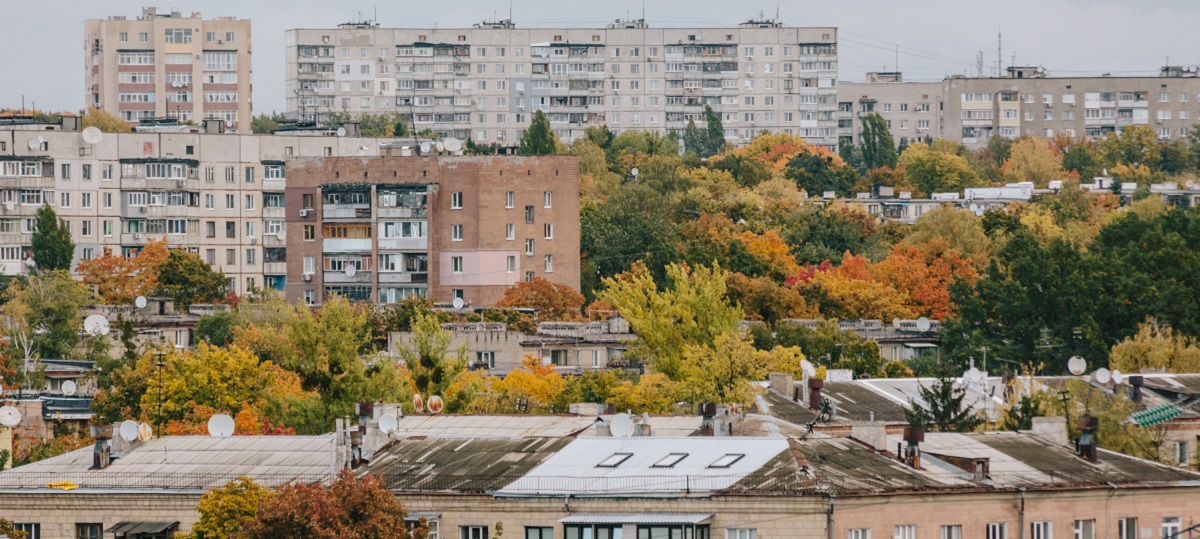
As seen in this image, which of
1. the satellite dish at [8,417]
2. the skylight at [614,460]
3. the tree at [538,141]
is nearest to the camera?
the skylight at [614,460]

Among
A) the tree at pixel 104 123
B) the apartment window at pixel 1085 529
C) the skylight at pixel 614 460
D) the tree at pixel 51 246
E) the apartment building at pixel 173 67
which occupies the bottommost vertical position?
the apartment window at pixel 1085 529

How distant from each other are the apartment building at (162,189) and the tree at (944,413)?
81.9m

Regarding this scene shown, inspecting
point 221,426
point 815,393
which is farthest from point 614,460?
point 815,393

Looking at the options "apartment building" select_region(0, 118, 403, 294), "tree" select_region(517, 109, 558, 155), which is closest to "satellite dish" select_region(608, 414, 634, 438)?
"tree" select_region(517, 109, 558, 155)

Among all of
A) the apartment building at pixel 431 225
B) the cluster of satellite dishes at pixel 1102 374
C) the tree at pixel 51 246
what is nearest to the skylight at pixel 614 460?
the cluster of satellite dishes at pixel 1102 374

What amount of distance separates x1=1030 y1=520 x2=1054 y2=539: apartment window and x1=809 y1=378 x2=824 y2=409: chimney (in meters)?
21.8

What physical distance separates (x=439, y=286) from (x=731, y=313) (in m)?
35.6

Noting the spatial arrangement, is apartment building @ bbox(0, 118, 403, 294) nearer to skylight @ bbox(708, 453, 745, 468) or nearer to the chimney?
the chimney

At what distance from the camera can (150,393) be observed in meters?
81.6

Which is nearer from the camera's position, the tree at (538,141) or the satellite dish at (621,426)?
the satellite dish at (621,426)

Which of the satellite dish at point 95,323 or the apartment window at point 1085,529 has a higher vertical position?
the satellite dish at point 95,323

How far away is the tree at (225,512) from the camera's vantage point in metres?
45.1

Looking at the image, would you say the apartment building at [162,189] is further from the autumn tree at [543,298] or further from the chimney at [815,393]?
the chimney at [815,393]

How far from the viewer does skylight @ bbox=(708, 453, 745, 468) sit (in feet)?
152
